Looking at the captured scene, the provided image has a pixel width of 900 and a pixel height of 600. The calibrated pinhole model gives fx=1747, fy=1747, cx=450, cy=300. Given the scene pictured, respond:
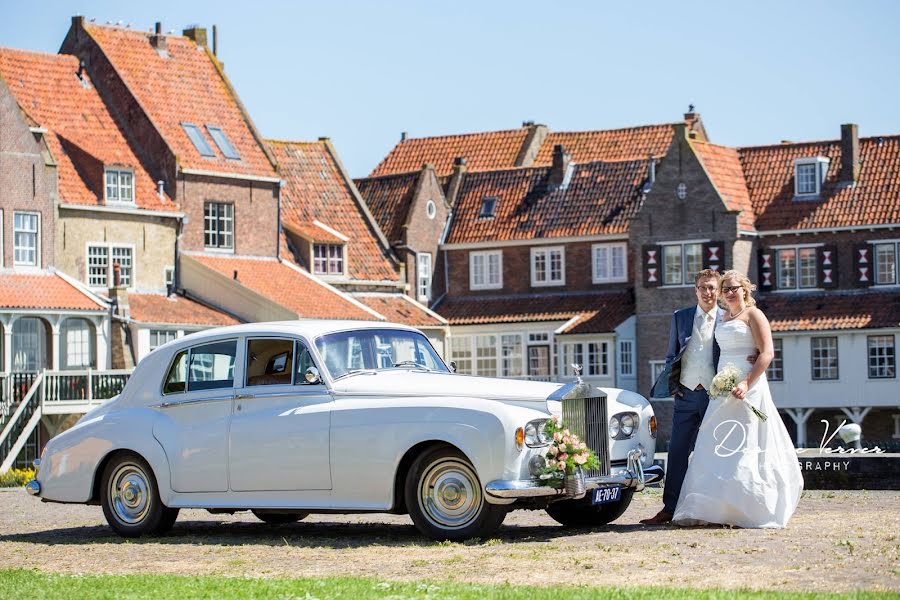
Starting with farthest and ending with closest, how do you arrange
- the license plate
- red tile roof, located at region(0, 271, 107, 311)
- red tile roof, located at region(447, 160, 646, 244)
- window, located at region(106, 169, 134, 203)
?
red tile roof, located at region(447, 160, 646, 244) < window, located at region(106, 169, 134, 203) < red tile roof, located at region(0, 271, 107, 311) < the license plate

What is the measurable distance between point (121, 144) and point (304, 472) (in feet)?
117

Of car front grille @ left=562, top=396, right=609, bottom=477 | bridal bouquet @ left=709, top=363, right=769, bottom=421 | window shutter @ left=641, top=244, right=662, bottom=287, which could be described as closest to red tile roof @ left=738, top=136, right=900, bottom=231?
window shutter @ left=641, top=244, right=662, bottom=287

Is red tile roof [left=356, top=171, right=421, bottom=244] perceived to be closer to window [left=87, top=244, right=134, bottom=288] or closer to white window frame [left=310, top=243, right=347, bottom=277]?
white window frame [left=310, top=243, right=347, bottom=277]

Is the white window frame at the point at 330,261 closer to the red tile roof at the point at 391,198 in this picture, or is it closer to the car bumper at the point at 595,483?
the red tile roof at the point at 391,198

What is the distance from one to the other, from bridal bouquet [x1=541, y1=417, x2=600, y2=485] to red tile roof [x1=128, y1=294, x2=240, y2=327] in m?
32.2

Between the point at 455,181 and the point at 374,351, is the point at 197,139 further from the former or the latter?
the point at 374,351

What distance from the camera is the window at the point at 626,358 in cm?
5722

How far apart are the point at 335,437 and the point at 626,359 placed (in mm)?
42417

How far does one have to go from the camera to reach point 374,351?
1628cm

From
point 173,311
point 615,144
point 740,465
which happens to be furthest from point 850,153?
point 740,465

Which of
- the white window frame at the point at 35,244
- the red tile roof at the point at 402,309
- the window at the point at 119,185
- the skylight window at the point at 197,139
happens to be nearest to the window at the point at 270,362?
the white window frame at the point at 35,244

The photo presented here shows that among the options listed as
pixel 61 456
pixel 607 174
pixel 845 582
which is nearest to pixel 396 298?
pixel 607 174

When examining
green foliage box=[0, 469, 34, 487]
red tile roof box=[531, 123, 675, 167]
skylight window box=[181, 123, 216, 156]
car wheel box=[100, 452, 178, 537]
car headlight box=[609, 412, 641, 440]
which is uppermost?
red tile roof box=[531, 123, 675, 167]

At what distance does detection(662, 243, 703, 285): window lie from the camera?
5694 cm
